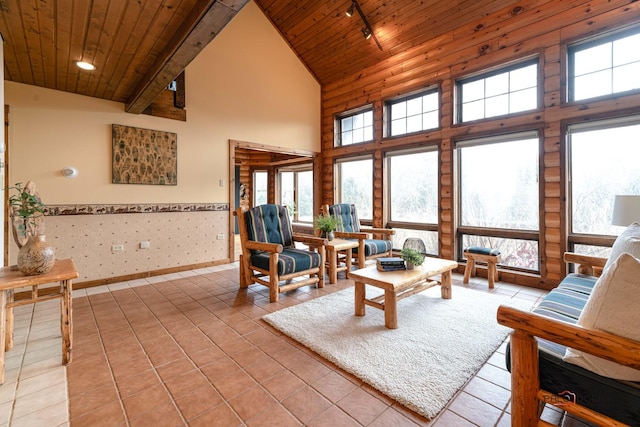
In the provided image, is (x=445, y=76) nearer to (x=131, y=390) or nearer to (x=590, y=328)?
(x=590, y=328)

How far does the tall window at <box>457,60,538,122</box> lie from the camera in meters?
3.61

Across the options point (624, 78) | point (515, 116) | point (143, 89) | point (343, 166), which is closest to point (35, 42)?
point (143, 89)

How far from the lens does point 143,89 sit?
3.17 metres

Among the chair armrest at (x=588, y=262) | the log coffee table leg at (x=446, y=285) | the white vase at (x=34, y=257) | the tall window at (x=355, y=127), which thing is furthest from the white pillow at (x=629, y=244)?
the tall window at (x=355, y=127)

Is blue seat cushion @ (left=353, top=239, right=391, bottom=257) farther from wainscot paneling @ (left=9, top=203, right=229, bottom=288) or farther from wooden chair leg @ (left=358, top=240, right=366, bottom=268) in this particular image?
wainscot paneling @ (left=9, top=203, right=229, bottom=288)

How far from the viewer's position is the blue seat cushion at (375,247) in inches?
158

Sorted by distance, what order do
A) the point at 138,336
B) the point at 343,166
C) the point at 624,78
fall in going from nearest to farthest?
the point at 138,336
the point at 624,78
the point at 343,166

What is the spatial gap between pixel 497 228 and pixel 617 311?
315 cm

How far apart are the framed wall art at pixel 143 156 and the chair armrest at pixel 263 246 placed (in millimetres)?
1809

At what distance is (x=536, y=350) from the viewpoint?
119 cm

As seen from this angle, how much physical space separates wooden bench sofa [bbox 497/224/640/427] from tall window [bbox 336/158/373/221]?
421 centimetres

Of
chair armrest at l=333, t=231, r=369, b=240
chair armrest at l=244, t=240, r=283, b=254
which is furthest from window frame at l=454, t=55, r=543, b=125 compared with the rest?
chair armrest at l=244, t=240, r=283, b=254

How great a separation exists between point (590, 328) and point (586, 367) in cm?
16

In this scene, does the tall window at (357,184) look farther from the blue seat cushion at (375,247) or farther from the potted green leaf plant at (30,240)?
the potted green leaf plant at (30,240)
